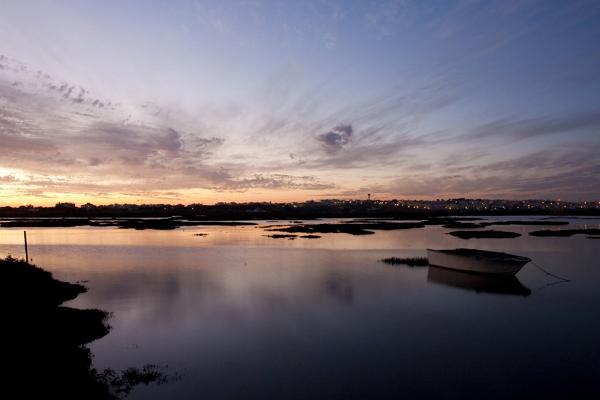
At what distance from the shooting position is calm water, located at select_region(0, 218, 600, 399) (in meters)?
11.8

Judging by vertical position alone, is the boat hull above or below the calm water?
above

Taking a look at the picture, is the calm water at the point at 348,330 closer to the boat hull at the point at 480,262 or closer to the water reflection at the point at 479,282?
the water reflection at the point at 479,282

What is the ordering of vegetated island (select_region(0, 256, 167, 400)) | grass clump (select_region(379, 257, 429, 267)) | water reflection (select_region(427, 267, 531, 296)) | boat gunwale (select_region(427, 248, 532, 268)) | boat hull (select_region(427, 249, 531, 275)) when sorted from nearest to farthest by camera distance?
vegetated island (select_region(0, 256, 167, 400)) → water reflection (select_region(427, 267, 531, 296)) → boat gunwale (select_region(427, 248, 532, 268)) → boat hull (select_region(427, 249, 531, 275)) → grass clump (select_region(379, 257, 429, 267))

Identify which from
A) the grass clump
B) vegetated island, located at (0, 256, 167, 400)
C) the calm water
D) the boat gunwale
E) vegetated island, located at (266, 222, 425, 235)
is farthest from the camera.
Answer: vegetated island, located at (266, 222, 425, 235)

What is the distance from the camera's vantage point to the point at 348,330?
16.8 metres

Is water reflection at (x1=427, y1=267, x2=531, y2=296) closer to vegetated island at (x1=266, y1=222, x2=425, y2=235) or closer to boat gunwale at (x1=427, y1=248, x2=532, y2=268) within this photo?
boat gunwale at (x1=427, y1=248, x2=532, y2=268)

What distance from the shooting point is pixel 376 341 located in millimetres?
15406

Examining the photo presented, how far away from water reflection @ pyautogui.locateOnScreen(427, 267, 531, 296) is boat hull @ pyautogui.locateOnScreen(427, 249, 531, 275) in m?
0.46

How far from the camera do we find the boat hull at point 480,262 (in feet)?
87.3

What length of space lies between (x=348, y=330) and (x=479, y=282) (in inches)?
545

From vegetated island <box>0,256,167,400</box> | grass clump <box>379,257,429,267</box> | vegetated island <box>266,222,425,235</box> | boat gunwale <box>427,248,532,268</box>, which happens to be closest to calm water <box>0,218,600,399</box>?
vegetated island <box>0,256,167,400</box>

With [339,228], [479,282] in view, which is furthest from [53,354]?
[339,228]

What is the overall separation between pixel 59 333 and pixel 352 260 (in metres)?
25.7

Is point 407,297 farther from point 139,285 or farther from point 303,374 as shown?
point 139,285
